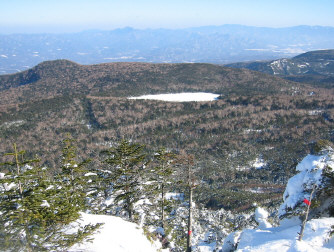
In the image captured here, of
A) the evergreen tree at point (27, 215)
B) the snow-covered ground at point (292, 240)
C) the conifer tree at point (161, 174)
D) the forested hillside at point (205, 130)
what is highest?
the evergreen tree at point (27, 215)

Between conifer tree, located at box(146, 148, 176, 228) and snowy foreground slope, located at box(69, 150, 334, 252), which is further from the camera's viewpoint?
conifer tree, located at box(146, 148, 176, 228)

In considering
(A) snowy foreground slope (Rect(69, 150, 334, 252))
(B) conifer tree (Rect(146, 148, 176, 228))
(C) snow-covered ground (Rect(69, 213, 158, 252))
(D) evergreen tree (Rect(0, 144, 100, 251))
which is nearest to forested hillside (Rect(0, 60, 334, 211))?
(B) conifer tree (Rect(146, 148, 176, 228))

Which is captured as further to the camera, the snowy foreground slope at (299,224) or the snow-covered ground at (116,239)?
the snowy foreground slope at (299,224)

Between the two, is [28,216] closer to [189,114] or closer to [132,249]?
[132,249]

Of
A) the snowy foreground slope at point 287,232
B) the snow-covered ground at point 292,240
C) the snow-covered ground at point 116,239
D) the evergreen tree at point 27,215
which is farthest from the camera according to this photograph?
the snow-covered ground at point 292,240

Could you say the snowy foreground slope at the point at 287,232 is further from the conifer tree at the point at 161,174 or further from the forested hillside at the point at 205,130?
the forested hillside at the point at 205,130

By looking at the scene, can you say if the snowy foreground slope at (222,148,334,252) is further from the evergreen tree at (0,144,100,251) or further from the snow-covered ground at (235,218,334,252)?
the evergreen tree at (0,144,100,251)

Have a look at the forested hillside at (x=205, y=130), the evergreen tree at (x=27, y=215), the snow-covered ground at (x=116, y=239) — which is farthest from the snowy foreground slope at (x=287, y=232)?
the forested hillside at (x=205, y=130)

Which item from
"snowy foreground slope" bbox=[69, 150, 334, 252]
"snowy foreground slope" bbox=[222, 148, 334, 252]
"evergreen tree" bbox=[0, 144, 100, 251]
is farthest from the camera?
"snowy foreground slope" bbox=[222, 148, 334, 252]
